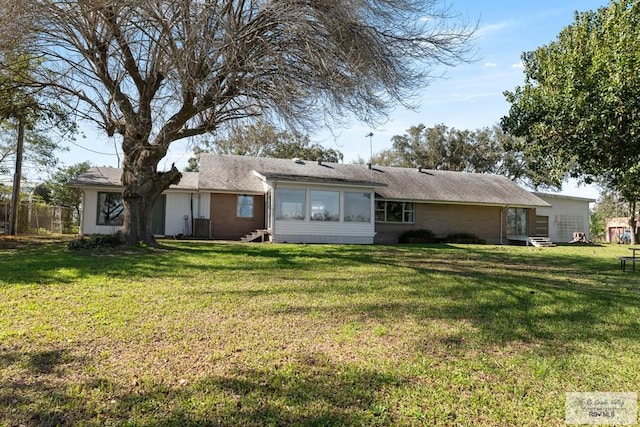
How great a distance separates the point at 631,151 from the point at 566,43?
3.76m

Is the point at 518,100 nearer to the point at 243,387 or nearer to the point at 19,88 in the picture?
the point at 243,387

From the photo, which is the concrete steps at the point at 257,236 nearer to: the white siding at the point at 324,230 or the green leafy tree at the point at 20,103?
the white siding at the point at 324,230

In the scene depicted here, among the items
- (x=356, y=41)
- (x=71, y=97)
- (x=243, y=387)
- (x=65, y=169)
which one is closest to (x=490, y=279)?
(x=356, y=41)

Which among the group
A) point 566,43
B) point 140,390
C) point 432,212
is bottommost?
point 140,390

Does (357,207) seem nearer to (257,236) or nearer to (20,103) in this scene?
(257,236)

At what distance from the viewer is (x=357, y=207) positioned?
1925cm

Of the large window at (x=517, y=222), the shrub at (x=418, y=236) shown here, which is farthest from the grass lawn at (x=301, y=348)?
the large window at (x=517, y=222)

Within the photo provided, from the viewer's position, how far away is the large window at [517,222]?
83.1 feet

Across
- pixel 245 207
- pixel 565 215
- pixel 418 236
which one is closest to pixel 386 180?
pixel 418 236

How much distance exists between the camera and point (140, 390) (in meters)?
3.38

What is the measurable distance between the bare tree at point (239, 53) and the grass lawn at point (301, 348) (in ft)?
13.9

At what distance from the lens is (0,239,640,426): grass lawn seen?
3.18m

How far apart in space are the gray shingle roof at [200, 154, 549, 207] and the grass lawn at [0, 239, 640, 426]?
12203mm

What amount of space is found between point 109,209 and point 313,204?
9.68 meters
